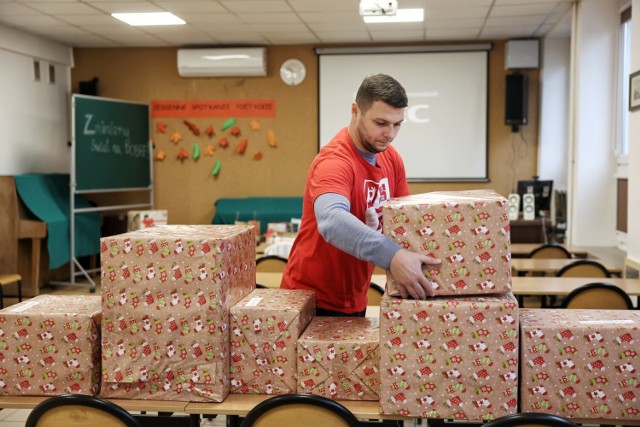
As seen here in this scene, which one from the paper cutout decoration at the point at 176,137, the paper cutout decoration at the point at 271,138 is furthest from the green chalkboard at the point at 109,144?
the paper cutout decoration at the point at 271,138

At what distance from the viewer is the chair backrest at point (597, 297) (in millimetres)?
3643

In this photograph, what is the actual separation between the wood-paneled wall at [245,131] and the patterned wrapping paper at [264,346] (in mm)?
6403

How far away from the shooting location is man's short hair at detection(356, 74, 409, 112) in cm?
199

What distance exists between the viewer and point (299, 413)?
1.79 meters

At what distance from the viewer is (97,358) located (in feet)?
6.63

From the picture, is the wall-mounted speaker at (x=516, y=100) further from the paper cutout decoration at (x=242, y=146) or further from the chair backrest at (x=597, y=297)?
the chair backrest at (x=597, y=297)

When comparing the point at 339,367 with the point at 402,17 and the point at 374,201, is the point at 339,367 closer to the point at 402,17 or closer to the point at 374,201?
the point at 374,201

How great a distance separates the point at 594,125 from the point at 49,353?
217 inches

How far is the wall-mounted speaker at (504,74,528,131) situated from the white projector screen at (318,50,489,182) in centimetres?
30

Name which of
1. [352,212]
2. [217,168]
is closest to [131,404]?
[352,212]

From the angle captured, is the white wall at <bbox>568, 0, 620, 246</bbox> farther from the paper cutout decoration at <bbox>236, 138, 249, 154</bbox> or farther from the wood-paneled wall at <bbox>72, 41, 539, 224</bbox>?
the paper cutout decoration at <bbox>236, 138, 249, 154</bbox>

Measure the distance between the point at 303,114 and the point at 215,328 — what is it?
21.8 ft

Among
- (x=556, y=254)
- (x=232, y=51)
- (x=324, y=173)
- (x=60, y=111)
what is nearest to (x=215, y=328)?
(x=324, y=173)

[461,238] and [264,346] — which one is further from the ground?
[461,238]
